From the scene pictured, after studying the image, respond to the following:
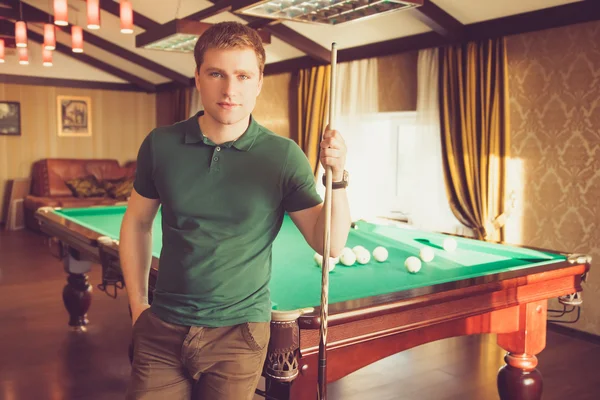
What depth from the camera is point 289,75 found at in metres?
7.38

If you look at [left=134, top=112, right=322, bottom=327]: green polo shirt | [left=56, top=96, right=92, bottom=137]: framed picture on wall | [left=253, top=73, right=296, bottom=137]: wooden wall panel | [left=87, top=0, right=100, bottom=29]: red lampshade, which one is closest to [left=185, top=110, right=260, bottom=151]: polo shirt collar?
[left=134, top=112, right=322, bottom=327]: green polo shirt

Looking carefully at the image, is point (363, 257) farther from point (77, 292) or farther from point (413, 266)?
point (77, 292)

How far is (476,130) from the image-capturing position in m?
4.91

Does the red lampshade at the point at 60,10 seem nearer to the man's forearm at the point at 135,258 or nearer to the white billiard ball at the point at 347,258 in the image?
the white billiard ball at the point at 347,258

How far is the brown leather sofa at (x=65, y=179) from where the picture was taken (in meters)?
8.68

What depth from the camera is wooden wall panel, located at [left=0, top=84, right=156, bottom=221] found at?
9.63 metres

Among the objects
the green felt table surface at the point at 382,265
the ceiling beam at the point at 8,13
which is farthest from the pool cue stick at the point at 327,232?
the ceiling beam at the point at 8,13

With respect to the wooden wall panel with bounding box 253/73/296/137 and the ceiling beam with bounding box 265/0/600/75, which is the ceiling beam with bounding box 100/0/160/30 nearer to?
the wooden wall panel with bounding box 253/73/296/137

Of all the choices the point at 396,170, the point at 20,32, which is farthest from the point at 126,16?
the point at 396,170

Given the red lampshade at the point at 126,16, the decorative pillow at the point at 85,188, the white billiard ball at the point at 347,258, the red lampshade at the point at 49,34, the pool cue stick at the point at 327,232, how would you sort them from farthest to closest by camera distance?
the decorative pillow at the point at 85,188, the red lampshade at the point at 49,34, the red lampshade at the point at 126,16, the white billiard ball at the point at 347,258, the pool cue stick at the point at 327,232

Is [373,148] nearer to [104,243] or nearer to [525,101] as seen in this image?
[525,101]

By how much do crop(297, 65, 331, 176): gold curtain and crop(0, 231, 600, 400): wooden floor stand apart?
2.97 m

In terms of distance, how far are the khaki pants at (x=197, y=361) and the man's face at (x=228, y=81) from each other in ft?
1.65

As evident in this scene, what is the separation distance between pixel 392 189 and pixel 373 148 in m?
0.51
